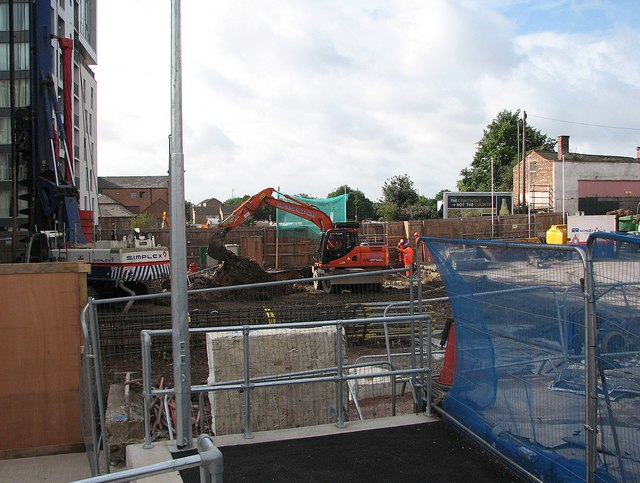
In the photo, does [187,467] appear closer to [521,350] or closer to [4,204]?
[521,350]

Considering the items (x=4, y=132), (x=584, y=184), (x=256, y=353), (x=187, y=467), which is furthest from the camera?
(x=584, y=184)

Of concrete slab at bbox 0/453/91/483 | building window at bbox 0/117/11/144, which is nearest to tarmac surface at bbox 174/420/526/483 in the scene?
concrete slab at bbox 0/453/91/483

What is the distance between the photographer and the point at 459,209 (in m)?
56.0

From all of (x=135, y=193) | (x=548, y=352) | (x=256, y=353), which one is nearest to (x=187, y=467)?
(x=548, y=352)

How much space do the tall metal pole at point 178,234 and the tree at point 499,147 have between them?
270 feet

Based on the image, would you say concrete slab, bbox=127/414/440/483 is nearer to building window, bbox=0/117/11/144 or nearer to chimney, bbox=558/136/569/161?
building window, bbox=0/117/11/144

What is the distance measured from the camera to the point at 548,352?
4211 mm

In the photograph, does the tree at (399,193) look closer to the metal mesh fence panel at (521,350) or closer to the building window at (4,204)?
the building window at (4,204)

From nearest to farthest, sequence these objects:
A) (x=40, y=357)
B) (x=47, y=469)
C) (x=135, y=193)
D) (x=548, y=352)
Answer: (x=548, y=352) → (x=47, y=469) → (x=40, y=357) → (x=135, y=193)

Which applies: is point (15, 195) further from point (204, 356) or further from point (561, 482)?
point (561, 482)

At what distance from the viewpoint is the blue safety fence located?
11.6 ft

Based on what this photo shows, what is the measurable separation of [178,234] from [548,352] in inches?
119

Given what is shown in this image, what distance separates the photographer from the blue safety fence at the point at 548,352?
354 cm

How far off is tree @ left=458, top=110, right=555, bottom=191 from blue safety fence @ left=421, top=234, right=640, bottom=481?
81.4 metres
